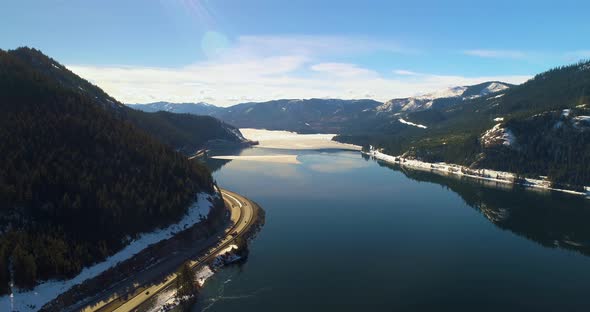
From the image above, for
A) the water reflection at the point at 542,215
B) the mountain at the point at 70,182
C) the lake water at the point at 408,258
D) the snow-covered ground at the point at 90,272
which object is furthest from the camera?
the water reflection at the point at 542,215

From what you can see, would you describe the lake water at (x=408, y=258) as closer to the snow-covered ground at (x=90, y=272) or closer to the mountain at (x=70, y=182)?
the snow-covered ground at (x=90, y=272)

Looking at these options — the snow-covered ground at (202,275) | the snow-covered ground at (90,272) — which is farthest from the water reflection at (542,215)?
the snow-covered ground at (90,272)

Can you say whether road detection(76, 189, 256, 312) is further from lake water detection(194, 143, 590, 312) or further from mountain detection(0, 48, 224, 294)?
mountain detection(0, 48, 224, 294)

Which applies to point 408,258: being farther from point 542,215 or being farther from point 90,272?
point 542,215

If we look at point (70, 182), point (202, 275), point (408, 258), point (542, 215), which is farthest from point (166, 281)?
point (542, 215)

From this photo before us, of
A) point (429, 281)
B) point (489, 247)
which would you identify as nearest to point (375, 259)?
point (429, 281)

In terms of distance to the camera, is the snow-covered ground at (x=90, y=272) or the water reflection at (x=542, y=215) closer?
the snow-covered ground at (x=90, y=272)

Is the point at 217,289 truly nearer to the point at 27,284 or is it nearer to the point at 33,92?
the point at 27,284
